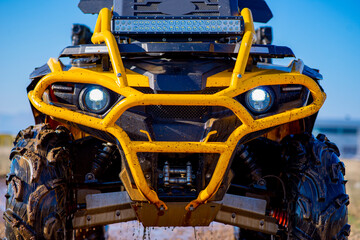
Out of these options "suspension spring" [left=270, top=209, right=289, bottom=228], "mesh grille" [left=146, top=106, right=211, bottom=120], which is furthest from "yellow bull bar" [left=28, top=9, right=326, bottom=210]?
"suspension spring" [left=270, top=209, right=289, bottom=228]

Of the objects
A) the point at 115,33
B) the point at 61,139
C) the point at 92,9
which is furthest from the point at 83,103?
the point at 92,9

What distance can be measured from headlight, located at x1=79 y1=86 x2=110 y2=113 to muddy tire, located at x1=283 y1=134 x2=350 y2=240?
1.44 meters

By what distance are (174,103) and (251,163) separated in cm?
111

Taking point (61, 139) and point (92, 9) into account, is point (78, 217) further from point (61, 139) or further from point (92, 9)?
point (92, 9)

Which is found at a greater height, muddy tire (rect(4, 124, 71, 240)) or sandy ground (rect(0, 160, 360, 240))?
muddy tire (rect(4, 124, 71, 240))

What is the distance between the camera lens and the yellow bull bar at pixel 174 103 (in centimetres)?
278

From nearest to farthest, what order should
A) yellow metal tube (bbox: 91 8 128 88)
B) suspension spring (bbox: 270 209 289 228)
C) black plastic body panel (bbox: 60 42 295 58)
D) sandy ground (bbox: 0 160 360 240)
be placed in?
1. yellow metal tube (bbox: 91 8 128 88)
2. black plastic body panel (bbox: 60 42 295 58)
3. suspension spring (bbox: 270 209 289 228)
4. sandy ground (bbox: 0 160 360 240)

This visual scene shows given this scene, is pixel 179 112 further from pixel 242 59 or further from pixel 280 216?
pixel 280 216

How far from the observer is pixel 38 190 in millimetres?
3025

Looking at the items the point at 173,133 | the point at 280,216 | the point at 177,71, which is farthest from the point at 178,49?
the point at 280,216

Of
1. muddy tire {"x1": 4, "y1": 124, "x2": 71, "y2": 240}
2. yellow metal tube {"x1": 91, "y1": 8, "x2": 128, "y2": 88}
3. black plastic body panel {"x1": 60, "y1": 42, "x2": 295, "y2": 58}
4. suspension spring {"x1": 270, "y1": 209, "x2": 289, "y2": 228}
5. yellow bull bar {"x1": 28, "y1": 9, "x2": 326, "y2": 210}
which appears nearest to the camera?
yellow bull bar {"x1": 28, "y1": 9, "x2": 326, "y2": 210}

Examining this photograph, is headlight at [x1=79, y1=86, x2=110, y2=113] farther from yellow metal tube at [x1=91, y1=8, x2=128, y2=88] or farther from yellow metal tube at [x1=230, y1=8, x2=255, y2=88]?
yellow metal tube at [x1=230, y1=8, x2=255, y2=88]

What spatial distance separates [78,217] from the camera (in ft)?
11.0

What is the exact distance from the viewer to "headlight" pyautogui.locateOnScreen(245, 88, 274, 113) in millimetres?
3174
